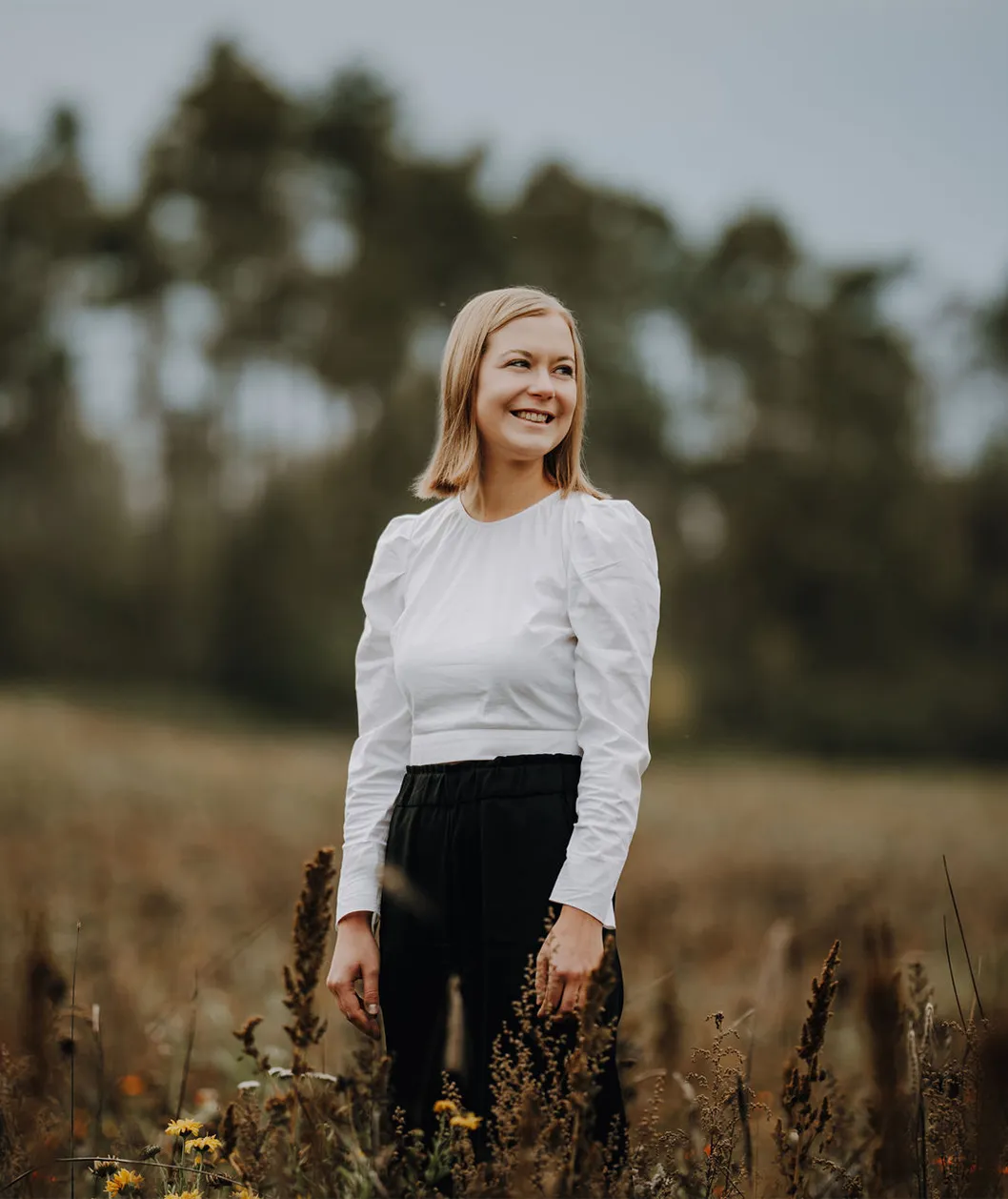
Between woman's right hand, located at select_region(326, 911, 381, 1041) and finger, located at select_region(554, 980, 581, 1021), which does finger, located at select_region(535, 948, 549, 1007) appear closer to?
finger, located at select_region(554, 980, 581, 1021)

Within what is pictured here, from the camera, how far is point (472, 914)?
2.43 m

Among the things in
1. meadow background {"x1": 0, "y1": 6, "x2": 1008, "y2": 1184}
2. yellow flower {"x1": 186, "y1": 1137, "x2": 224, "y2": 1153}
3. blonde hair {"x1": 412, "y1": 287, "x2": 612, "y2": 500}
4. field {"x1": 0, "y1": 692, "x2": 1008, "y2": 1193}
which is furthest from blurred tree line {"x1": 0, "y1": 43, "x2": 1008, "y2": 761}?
yellow flower {"x1": 186, "y1": 1137, "x2": 224, "y2": 1153}

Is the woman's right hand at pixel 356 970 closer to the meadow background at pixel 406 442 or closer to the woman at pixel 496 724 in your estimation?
the woman at pixel 496 724

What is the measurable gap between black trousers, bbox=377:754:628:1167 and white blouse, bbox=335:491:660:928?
66 mm

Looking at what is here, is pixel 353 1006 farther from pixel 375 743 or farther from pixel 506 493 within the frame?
pixel 506 493

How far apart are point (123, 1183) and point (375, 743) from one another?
86cm

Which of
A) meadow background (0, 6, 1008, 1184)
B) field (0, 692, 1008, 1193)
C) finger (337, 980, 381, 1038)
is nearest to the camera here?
finger (337, 980, 381, 1038)

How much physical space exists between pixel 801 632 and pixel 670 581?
3537 millimetres

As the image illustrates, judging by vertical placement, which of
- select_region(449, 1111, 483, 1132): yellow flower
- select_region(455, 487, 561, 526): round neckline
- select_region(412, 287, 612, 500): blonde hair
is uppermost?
select_region(412, 287, 612, 500): blonde hair

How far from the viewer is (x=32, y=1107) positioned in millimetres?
2502

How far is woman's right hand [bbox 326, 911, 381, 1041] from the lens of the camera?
254cm

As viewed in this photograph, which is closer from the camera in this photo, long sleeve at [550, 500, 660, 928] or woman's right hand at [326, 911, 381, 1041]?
long sleeve at [550, 500, 660, 928]

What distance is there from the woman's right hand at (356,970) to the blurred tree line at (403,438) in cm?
2329

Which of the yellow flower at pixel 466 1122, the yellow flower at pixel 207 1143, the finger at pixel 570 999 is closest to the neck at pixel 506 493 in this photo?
the finger at pixel 570 999
